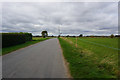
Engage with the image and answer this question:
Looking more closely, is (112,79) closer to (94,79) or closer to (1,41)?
(94,79)

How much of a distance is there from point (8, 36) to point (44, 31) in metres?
63.5

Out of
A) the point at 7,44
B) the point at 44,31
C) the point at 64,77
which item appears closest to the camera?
the point at 64,77

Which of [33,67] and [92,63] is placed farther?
[92,63]

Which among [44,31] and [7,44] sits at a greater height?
[44,31]

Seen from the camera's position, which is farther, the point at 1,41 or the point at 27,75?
the point at 1,41

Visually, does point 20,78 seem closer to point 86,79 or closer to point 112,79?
point 86,79

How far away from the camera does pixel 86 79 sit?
8.59ft

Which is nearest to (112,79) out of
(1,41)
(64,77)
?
(64,77)

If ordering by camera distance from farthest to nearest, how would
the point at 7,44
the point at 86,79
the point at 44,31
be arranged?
1. the point at 44,31
2. the point at 7,44
3. the point at 86,79

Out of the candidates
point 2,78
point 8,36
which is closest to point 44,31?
point 8,36

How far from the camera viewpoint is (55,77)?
9.12ft

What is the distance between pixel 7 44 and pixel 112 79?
1300 cm

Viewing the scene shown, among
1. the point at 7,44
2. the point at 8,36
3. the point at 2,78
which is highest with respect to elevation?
the point at 8,36

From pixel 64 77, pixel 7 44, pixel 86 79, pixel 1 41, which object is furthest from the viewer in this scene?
pixel 7 44
